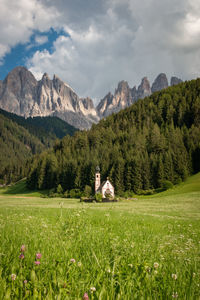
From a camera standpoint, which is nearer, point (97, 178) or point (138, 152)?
point (97, 178)

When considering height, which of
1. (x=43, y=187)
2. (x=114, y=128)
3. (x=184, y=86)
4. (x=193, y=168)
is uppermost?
(x=184, y=86)

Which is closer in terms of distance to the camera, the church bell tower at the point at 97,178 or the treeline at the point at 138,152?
the treeline at the point at 138,152

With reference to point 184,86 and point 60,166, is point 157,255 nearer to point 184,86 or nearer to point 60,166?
point 60,166

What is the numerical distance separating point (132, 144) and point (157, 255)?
4066 inches

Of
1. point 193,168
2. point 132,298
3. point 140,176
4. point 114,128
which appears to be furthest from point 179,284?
point 114,128

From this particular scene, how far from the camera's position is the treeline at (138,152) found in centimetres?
7931

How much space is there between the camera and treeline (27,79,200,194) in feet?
260

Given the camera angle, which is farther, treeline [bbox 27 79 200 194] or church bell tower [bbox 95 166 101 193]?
church bell tower [bbox 95 166 101 193]

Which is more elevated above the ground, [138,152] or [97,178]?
[138,152]

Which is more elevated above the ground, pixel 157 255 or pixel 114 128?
pixel 114 128

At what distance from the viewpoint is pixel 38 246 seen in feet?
10.8

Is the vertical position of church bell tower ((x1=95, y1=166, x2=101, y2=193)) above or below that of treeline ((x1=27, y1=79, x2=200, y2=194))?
below

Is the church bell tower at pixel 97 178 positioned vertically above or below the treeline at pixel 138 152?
below

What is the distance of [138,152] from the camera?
90875 millimetres
